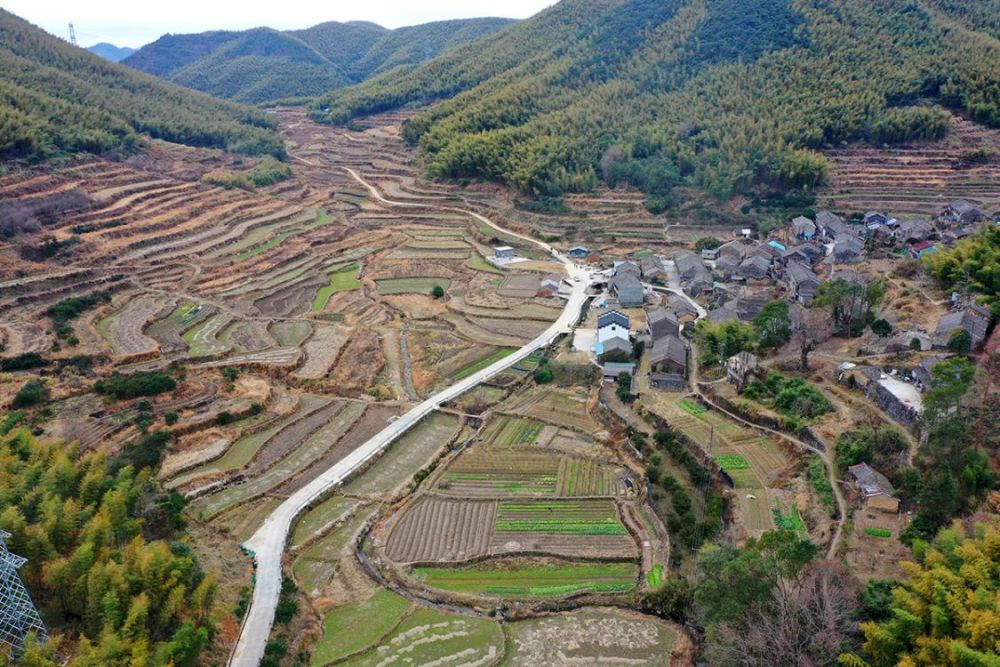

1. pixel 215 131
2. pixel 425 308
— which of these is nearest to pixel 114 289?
pixel 425 308

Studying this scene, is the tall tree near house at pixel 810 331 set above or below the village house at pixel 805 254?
below

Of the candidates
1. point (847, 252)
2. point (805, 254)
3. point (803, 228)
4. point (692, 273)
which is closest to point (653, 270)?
point (692, 273)

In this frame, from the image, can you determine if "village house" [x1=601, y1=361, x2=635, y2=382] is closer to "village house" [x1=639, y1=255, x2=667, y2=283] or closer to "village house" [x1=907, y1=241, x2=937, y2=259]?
"village house" [x1=639, y1=255, x2=667, y2=283]

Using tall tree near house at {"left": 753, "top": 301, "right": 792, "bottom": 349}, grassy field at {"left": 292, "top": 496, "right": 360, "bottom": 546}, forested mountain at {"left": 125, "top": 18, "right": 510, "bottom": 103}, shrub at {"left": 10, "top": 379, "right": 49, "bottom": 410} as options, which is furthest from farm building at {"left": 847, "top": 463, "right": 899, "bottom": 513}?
forested mountain at {"left": 125, "top": 18, "right": 510, "bottom": 103}

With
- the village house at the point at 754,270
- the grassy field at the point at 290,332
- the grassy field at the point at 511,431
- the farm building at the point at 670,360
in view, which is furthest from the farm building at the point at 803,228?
the grassy field at the point at 290,332

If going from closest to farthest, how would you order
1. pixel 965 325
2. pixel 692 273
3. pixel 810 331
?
pixel 965 325
pixel 810 331
pixel 692 273

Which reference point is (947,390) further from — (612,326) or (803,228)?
(803,228)

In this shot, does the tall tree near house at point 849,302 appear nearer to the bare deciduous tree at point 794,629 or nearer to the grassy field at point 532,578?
the grassy field at point 532,578

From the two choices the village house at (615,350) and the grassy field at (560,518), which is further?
the village house at (615,350)
